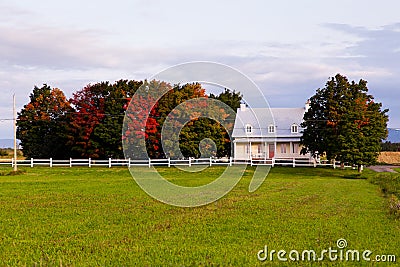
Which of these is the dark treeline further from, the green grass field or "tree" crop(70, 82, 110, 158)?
the green grass field

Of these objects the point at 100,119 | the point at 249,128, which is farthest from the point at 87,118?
the point at 249,128

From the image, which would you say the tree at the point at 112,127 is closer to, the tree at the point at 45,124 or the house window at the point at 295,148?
the tree at the point at 45,124

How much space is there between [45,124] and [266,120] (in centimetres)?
2920

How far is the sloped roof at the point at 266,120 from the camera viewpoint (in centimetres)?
7475

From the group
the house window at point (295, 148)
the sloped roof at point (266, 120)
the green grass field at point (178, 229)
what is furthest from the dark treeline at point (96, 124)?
the green grass field at point (178, 229)

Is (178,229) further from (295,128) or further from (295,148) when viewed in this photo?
(295,128)

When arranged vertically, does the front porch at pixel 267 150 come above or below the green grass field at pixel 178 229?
above

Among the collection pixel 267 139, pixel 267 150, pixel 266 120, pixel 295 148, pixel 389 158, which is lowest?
pixel 389 158

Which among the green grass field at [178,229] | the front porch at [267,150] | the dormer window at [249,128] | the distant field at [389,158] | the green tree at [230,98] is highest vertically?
the green tree at [230,98]

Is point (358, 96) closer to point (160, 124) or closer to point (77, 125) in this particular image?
point (160, 124)

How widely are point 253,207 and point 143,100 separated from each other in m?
38.9

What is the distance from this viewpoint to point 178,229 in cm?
1565

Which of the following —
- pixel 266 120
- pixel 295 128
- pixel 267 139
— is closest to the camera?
pixel 267 139

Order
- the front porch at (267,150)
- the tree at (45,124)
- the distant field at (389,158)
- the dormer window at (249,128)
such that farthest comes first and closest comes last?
the distant field at (389,158), the dormer window at (249,128), the front porch at (267,150), the tree at (45,124)
